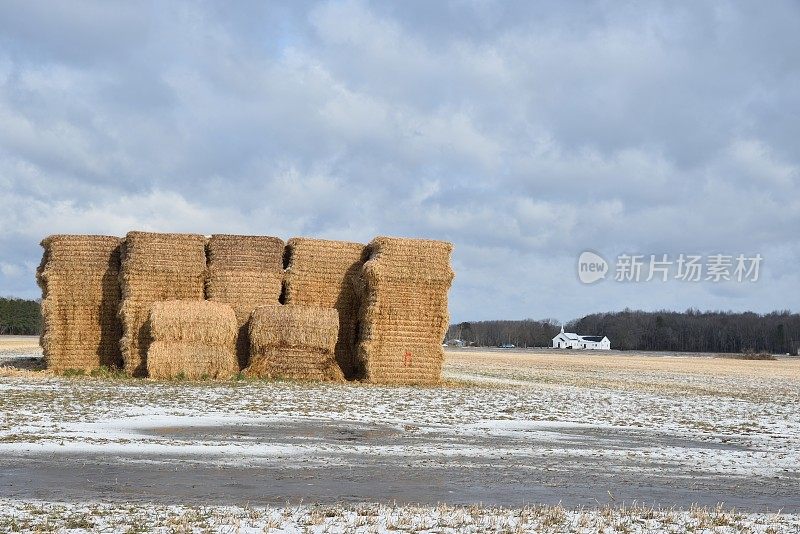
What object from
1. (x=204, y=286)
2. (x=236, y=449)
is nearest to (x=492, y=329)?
(x=204, y=286)

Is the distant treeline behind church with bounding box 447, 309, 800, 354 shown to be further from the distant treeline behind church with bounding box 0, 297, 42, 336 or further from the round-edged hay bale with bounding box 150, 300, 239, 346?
the round-edged hay bale with bounding box 150, 300, 239, 346

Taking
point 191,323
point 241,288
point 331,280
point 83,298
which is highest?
point 331,280

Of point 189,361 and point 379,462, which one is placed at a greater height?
point 189,361

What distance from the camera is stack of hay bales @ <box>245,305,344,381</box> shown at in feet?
87.6

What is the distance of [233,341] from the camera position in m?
26.8

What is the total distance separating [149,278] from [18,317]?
356ft

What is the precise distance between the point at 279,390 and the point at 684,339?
495ft

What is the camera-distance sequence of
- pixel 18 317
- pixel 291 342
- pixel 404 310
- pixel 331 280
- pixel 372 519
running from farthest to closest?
pixel 18 317, pixel 331 280, pixel 404 310, pixel 291 342, pixel 372 519

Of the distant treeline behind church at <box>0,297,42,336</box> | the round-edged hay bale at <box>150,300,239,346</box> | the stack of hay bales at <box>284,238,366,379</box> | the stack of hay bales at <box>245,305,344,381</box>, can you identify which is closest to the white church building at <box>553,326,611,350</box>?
the distant treeline behind church at <box>0,297,42,336</box>

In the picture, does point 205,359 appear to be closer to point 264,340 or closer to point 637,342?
point 264,340

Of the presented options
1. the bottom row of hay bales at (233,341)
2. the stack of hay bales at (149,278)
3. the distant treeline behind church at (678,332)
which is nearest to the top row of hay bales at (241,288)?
the stack of hay bales at (149,278)

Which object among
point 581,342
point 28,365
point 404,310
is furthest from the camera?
point 581,342

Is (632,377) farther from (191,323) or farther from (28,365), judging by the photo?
(28,365)

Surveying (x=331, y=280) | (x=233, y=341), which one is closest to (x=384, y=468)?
(x=233, y=341)
